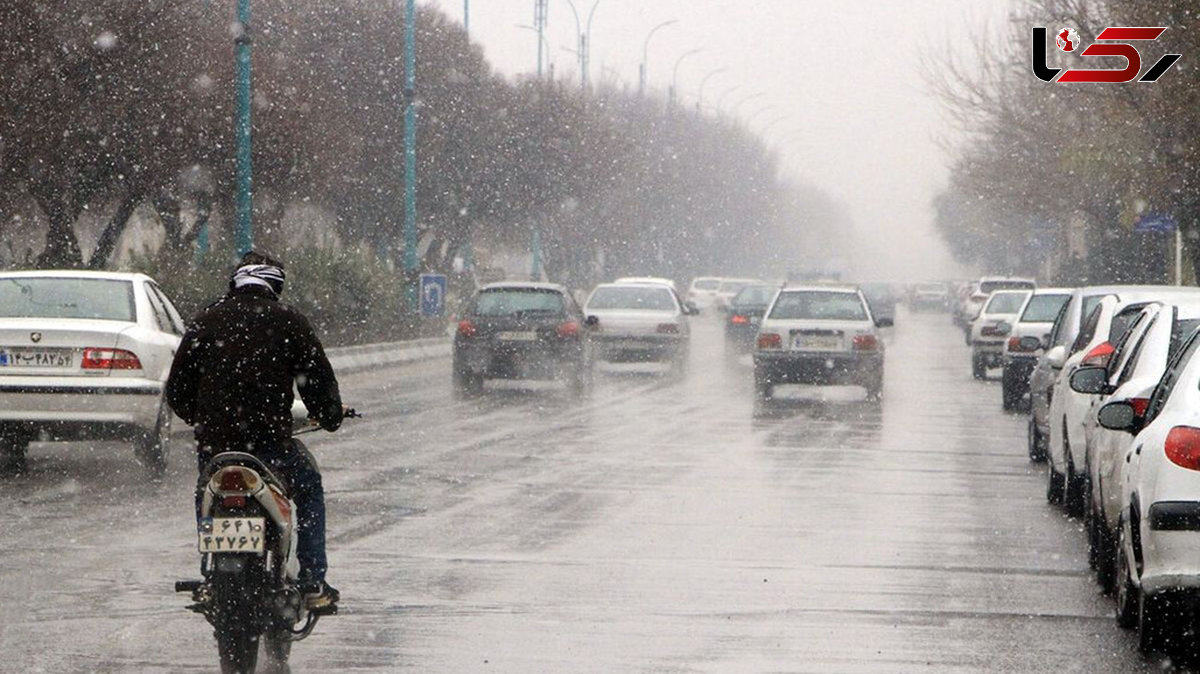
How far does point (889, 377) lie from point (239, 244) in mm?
10848

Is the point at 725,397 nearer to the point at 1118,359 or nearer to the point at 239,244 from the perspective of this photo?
the point at 239,244

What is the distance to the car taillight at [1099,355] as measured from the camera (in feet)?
48.6

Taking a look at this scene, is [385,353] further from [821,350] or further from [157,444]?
[157,444]

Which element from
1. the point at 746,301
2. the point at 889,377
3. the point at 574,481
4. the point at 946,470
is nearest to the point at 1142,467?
the point at 574,481

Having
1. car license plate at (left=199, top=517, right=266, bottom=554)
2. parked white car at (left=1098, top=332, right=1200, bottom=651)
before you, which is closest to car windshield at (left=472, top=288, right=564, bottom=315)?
parked white car at (left=1098, top=332, right=1200, bottom=651)

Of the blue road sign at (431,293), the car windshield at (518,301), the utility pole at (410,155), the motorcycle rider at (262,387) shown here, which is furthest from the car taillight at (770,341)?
the motorcycle rider at (262,387)

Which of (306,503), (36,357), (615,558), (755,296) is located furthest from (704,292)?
(306,503)

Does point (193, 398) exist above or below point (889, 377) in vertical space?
above

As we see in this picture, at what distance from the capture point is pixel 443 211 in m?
59.9

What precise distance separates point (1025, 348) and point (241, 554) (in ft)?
57.8

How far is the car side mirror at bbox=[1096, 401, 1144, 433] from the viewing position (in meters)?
9.33

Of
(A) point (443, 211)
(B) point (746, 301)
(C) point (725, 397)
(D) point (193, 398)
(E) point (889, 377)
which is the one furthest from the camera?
(A) point (443, 211)

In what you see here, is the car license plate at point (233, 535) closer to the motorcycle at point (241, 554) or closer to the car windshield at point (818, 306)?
the motorcycle at point (241, 554)

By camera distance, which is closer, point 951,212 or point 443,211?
point 443,211
